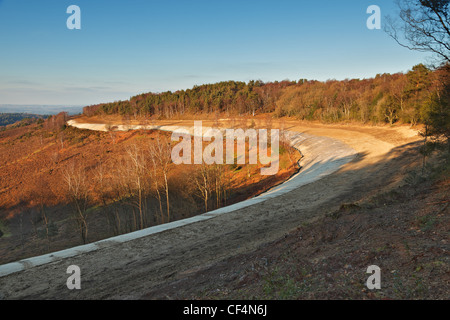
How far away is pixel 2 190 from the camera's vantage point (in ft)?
167

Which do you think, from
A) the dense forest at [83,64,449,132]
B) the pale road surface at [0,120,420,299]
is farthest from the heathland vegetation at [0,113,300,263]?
the dense forest at [83,64,449,132]

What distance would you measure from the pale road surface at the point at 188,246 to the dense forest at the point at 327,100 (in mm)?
6898

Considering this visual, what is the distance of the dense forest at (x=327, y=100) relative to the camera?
3572 cm

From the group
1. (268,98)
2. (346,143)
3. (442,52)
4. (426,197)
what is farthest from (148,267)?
(268,98)

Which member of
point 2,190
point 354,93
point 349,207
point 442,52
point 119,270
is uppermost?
point 354,93

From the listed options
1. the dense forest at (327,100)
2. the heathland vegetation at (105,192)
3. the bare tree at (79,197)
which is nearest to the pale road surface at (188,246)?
the dense forest at (327,100)

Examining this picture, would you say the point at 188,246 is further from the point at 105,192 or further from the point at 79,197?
the point at 105,192

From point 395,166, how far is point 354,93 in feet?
141

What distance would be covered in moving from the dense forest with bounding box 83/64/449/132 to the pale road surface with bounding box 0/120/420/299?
6898mm

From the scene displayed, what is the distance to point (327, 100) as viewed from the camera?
2557 inches

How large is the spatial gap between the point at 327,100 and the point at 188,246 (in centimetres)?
6178

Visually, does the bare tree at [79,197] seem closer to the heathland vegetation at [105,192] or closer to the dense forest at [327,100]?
the heathland vegetation at [105,192]

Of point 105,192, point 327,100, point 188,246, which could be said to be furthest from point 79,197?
point 327,100

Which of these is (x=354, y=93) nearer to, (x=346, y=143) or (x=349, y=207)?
(x=346, y=143)
